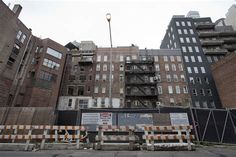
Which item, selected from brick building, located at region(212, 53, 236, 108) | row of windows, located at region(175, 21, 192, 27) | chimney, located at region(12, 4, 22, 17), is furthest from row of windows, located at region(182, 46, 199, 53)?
chimney, located at region(12, 4, 22, 17)

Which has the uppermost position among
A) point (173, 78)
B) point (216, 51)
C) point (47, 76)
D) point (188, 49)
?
point (188, 49)

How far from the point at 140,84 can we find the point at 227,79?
20670mm

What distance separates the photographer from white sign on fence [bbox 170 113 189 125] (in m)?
11.0

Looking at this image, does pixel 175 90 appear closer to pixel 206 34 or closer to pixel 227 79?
pixel 227 79

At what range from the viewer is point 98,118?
38.2 feet

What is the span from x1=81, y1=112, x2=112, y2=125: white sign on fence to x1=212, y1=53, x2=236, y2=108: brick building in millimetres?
31667

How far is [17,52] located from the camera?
93.9ft

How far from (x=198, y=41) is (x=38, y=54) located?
49.3 m

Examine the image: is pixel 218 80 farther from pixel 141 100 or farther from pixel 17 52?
pixel 17 52

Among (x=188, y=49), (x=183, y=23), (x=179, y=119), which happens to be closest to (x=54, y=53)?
(x=179, y=119)

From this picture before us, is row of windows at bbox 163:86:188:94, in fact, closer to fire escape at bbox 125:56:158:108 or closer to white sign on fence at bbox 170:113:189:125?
fire escape at bbox 125:56:158:108

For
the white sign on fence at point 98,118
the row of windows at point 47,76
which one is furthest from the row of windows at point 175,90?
the row of windows at point 47,76

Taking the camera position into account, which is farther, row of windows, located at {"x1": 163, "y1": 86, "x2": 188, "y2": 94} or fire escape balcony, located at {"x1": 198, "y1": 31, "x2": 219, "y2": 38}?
fire escape balcony, located at {"x1": 198, "y1": 31, "x2": 219, "y2": 38}

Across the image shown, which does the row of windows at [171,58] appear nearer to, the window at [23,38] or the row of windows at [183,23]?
the row of windows at [183,23]
